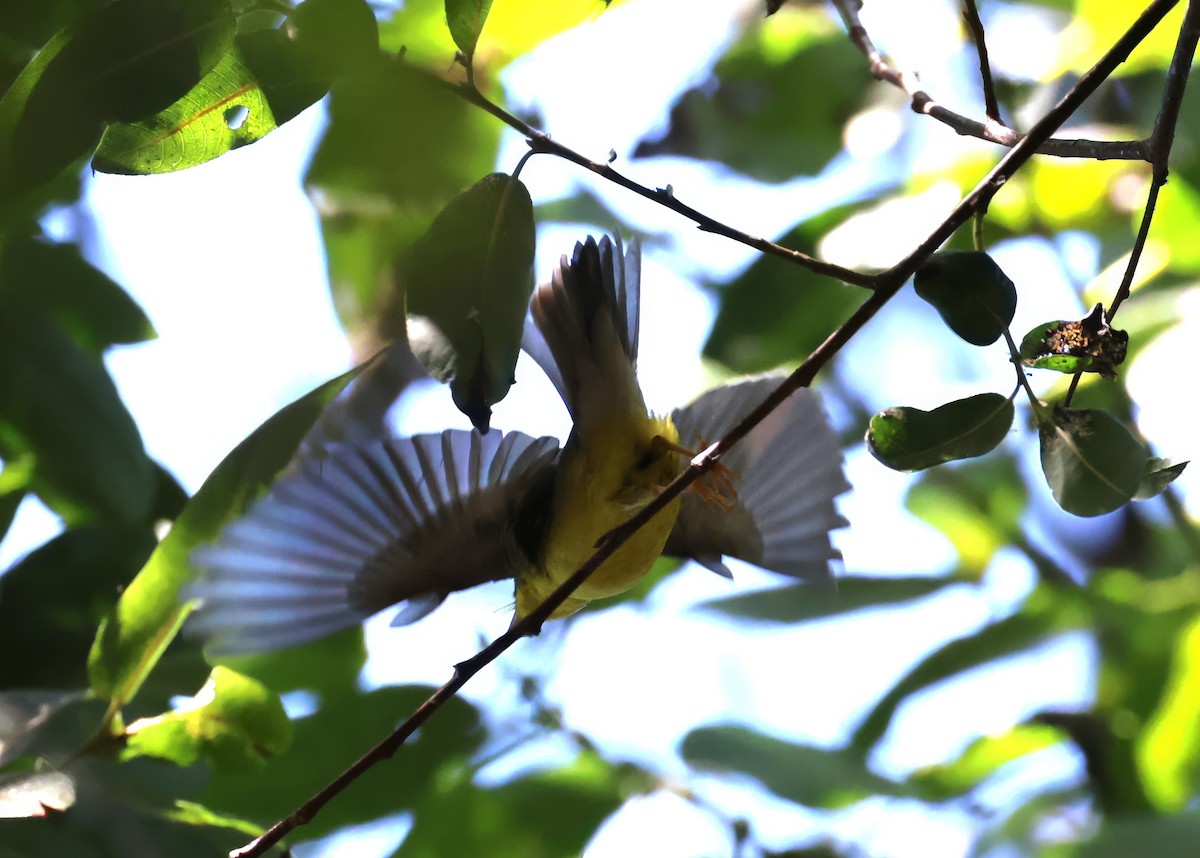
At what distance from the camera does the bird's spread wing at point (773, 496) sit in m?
1.61

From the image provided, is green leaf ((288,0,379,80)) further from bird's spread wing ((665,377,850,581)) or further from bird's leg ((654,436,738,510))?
bird's spread wing ((665,377,850,581))


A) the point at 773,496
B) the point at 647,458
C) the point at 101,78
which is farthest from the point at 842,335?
the point at 773,496

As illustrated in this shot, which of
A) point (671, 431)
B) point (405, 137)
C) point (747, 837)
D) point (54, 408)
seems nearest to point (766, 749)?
point (747, 837)

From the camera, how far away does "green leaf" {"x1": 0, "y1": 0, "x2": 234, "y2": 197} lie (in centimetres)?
80

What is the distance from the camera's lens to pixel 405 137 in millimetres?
740

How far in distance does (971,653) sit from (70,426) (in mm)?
1322

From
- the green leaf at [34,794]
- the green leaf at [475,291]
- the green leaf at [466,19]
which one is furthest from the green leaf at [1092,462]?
the green leaf at [34,794]

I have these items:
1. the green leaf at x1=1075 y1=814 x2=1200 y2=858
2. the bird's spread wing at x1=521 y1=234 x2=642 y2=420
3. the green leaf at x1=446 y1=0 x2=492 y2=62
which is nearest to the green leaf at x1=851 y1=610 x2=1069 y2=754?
the green leaf at x1=1075 y1=814 x2=1200 y2=858

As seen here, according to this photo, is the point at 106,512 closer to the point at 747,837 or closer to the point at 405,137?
the point at 405,137

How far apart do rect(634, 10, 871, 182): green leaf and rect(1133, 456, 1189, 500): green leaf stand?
92 centimetres

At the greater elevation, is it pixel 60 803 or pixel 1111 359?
pixel 1111 359

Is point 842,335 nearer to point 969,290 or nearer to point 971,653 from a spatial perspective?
point 969,290

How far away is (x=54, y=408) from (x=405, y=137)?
76 cm

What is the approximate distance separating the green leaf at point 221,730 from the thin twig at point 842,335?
1.07 feet
